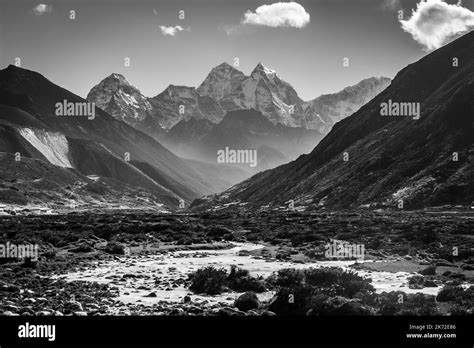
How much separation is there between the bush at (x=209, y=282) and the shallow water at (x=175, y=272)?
54cm

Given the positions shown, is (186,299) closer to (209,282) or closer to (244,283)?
(209,282)

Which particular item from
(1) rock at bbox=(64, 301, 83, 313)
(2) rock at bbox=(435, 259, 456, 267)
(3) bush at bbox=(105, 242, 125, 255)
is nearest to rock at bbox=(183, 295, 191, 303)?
(1) rock at bbox=(64, 301, 83, 313)

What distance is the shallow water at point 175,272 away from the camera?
25594mm

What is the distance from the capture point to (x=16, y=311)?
19.9m

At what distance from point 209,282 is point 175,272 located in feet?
25.7

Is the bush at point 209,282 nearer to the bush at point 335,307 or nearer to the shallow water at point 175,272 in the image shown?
the shallow water at point 175,272

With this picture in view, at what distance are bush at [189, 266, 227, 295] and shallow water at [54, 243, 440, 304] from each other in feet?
1.78

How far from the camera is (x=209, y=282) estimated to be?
88.6 feet

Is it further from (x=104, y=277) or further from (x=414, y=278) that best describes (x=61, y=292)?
(x=414, y=278)

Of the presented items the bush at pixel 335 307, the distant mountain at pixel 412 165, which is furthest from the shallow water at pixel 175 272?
the distant mountain at pixel 412 165

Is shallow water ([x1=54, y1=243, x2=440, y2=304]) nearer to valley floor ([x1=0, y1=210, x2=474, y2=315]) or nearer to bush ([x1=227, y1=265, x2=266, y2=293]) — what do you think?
valley floor ([x1=0, y1=210, x2=474, y2=315])

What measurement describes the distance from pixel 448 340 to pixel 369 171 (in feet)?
506

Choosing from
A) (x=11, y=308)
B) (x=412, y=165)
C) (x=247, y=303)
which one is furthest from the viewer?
(x=412, y=165)

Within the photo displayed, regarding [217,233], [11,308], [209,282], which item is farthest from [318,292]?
[217,233]
